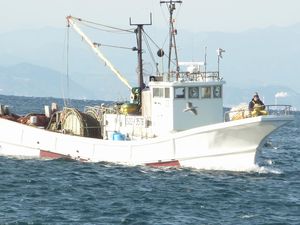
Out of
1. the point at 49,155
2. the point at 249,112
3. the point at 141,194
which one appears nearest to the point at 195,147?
the point at 249,112

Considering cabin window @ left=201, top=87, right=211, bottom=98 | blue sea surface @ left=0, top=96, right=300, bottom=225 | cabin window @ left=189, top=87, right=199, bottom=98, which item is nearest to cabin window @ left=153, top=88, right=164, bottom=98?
cabin window @ left=189, top=87, right=199, bottom=98

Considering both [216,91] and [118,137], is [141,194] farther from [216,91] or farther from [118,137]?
[216,91]

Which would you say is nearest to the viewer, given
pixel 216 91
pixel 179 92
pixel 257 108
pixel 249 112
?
pixel 257 108

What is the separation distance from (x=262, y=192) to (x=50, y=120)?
17623 mm

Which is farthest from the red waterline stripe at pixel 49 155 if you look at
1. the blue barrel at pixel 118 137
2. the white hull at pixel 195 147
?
the blue barrel at pixel 118 137

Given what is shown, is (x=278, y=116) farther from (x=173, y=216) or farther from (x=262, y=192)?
(x=173, y=216)

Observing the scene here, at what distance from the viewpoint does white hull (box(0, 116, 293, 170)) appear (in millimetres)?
42094

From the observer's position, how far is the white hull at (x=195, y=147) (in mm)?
42094

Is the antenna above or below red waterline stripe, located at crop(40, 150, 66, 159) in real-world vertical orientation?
above

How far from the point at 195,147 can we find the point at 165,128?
244 centimetres

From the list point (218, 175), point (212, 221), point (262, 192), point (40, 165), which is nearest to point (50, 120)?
point (40, 165)

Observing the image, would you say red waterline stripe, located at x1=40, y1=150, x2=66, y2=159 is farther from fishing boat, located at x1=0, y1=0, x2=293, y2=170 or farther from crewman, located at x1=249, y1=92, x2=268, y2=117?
crewman, located at x1=249, y1=92, x2=268, y2=117

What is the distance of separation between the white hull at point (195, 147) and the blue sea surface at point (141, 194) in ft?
1.83

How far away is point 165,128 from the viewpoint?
45.2 meters
